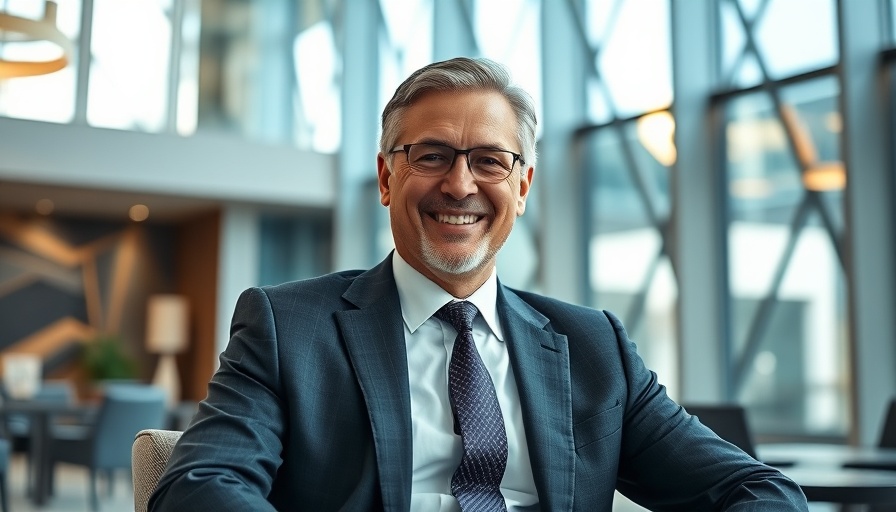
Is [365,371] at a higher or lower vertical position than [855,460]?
higher

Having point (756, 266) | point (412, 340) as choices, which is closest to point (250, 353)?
point (412, 340)

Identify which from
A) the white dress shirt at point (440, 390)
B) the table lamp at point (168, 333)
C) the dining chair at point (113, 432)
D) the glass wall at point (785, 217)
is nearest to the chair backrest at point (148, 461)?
the white dress shirt at point (440, 390)

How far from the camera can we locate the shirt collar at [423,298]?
1.64 metres

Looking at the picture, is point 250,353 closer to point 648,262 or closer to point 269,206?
point 648,262

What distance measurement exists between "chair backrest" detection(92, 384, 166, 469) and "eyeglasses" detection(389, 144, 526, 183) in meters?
5.64

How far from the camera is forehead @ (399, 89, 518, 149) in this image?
159 cm

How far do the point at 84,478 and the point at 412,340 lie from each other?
8591 millimetres

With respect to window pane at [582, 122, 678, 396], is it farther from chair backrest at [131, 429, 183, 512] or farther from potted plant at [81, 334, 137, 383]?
potted plant at [81, 334, 137, 383]

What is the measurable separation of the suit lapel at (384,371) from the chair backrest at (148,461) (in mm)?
321

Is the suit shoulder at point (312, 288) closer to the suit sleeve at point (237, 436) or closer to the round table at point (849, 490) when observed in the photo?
the suit sleeve at point (237, 436)

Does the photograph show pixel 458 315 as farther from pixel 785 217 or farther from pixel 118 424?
pixel 118 424

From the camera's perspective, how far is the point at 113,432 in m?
6.77

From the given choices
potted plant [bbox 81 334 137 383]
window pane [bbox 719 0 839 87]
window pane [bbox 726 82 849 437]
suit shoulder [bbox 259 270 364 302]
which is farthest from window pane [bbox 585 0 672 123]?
potted plant [bbox 81 334 137 383]

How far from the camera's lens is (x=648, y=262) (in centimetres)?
686
